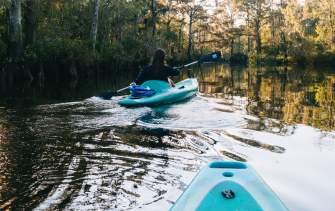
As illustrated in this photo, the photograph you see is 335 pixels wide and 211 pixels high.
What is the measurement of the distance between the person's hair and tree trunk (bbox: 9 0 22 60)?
777cm

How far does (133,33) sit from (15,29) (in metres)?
15.2

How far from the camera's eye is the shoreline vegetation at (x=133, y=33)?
17.7 meters

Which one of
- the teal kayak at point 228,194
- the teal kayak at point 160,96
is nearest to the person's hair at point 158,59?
the teal kayak at point 160,96

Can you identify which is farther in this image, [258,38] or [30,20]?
[258,38]

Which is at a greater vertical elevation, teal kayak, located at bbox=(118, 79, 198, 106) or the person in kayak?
the person in kayak

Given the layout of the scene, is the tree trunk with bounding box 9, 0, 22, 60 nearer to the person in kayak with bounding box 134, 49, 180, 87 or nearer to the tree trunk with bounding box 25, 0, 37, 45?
the tree trunk with bounding box 25, 0, 37, 45

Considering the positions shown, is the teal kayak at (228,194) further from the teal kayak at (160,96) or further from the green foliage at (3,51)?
the green foliage at (3,51)

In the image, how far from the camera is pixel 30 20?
63.6ft

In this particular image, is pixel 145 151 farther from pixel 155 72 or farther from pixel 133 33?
pixel 133 33

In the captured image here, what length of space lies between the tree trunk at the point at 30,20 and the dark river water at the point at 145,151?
33.4ft

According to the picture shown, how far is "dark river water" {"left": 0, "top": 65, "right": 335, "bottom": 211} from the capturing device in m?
3.94

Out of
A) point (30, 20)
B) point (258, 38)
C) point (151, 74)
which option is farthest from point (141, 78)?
point (258, 38)

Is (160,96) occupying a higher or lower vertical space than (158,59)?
lower

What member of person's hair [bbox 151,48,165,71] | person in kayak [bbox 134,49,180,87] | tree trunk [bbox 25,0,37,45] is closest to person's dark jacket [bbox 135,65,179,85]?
person in kayak [bbox 134,49,180,87]
